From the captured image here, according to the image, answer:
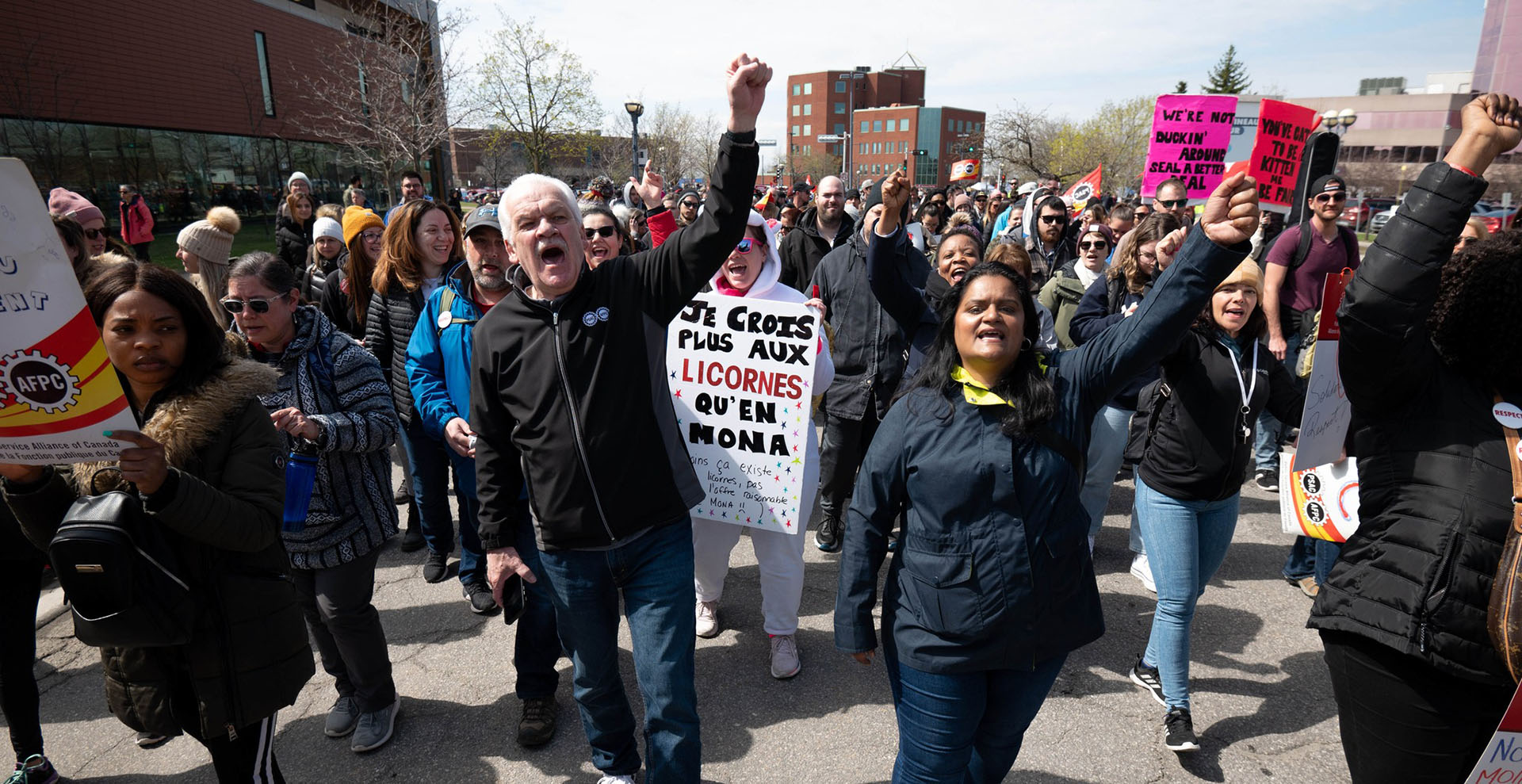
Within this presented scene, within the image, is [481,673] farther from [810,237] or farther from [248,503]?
[810,237]

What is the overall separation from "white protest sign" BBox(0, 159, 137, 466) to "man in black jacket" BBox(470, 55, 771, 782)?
0.95 meters

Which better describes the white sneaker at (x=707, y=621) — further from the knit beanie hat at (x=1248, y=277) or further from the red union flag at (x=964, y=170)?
the red union flag at (x=964, y=170)

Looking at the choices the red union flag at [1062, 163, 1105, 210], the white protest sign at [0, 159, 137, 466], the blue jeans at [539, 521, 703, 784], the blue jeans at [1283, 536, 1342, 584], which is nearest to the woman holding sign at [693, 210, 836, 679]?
the blue jeans at [539, 521, 703, 784]

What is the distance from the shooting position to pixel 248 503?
2.18 m

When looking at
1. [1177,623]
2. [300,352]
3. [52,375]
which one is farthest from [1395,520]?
[300,352]

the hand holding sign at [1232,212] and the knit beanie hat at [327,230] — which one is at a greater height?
the hand holding sign at [1232,212]

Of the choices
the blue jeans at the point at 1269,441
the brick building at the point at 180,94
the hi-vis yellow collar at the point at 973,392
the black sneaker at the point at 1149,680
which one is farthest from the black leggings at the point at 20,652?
the brick building at the point at 180,94

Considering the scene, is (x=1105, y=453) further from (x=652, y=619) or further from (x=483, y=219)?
(x=483, y=219)

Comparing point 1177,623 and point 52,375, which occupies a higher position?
point 52,375

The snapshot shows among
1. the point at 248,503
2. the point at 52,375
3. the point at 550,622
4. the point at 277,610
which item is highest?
the point at 52,375

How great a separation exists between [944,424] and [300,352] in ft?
7.99

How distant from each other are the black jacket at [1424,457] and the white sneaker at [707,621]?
9.25ft

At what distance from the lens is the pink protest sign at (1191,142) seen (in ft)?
25.7

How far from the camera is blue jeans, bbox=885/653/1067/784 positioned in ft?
7.32
